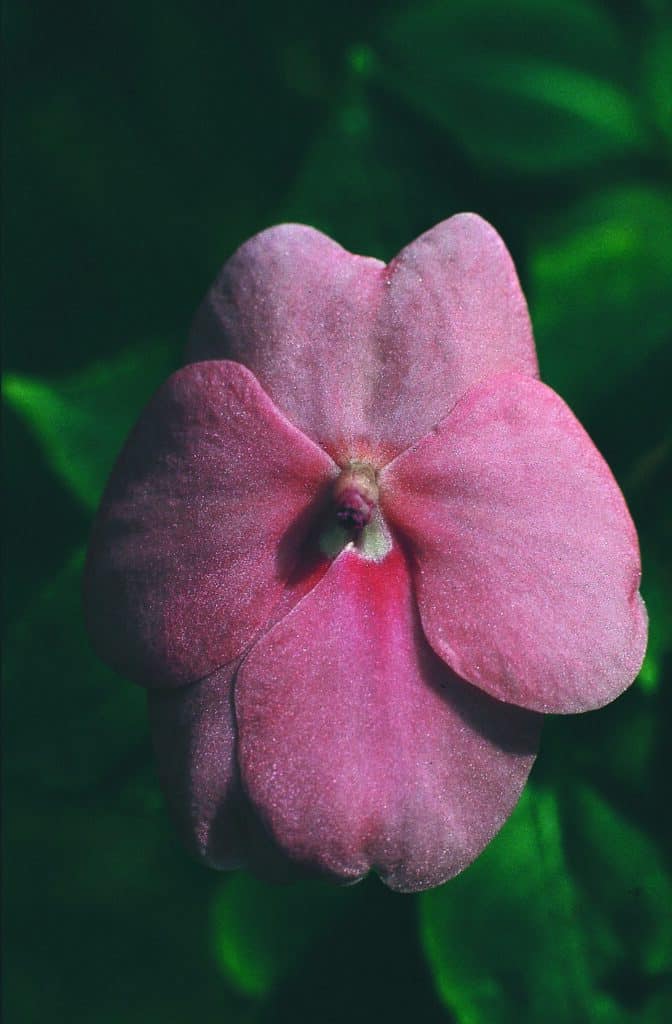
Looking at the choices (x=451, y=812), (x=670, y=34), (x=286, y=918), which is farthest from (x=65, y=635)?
(x=670, y=34)

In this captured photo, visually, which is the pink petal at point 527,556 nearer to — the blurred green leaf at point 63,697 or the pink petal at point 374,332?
the pink petal at point 374,332

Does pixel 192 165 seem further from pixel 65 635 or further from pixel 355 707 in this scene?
pixel 355 707

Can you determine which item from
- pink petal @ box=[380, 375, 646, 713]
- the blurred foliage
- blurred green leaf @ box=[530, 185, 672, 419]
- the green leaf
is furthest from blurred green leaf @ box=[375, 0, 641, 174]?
pink petal @ box=[380, 375, 646, 713]

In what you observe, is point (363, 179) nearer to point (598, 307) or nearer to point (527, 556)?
point (598, 307)

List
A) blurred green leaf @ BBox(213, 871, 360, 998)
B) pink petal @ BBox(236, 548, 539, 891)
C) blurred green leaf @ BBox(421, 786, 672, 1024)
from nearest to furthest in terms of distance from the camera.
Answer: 1. pink petal @ BBox(236, 548, 539, 891)
2. blurred green leaf @ BBox(421, 786, 672, 1024)
3. blurred green leaf @ BBox(213, 871, 360, 998)

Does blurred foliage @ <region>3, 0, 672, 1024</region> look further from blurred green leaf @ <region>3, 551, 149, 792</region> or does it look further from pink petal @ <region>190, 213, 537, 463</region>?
pink petal @ <region>190, 213, 537, 463</region>

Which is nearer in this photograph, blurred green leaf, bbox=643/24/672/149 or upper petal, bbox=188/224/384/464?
upper petal, bbox=188/224/384/464

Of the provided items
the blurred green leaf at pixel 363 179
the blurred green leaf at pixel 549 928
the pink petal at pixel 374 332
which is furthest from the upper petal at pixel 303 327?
the blurred green leaf at pixel 549 928
